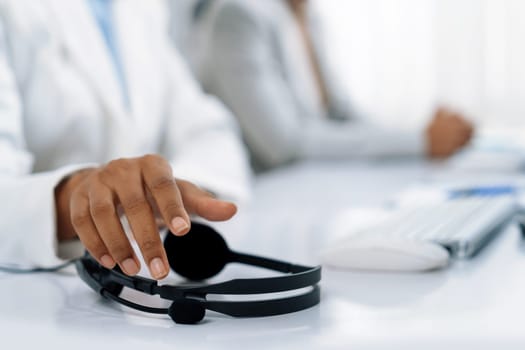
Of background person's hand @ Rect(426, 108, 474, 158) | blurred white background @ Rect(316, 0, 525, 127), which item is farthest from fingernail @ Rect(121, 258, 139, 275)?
blurred white background @ Rect(316, 0, 525, 127)

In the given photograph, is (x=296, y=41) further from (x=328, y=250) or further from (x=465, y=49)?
(x=328, y=250)

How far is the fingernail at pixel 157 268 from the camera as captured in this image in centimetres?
48

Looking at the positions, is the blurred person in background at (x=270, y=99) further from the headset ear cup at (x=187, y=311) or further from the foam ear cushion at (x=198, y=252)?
the headset ear cup at (x=187, y=311)

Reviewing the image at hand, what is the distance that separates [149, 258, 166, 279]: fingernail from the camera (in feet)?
1.57

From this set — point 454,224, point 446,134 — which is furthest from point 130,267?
point 446,134

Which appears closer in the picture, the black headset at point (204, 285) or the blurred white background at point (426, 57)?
the black headset at point (204, 285)

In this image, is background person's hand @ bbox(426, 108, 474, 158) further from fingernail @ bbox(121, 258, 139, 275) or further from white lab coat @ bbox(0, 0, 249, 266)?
fingernail @ bbox(121, 258, 139, 275)

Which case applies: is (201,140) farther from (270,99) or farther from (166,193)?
(166,193)

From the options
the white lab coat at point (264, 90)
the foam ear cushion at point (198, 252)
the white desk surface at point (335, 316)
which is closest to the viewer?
the white desk surface at point (335, 316)

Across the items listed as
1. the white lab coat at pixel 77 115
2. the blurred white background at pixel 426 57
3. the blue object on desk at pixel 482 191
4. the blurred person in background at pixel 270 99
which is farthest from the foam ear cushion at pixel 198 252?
the blurred white background at pixel 426 57

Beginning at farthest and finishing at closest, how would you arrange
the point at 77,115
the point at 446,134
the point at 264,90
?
the point at 446,134 → the point at 264,90 → the point at 77,115

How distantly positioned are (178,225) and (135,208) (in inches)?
1.6

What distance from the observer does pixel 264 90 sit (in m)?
1.70

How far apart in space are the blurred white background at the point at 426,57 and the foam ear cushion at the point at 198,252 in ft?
7.65
